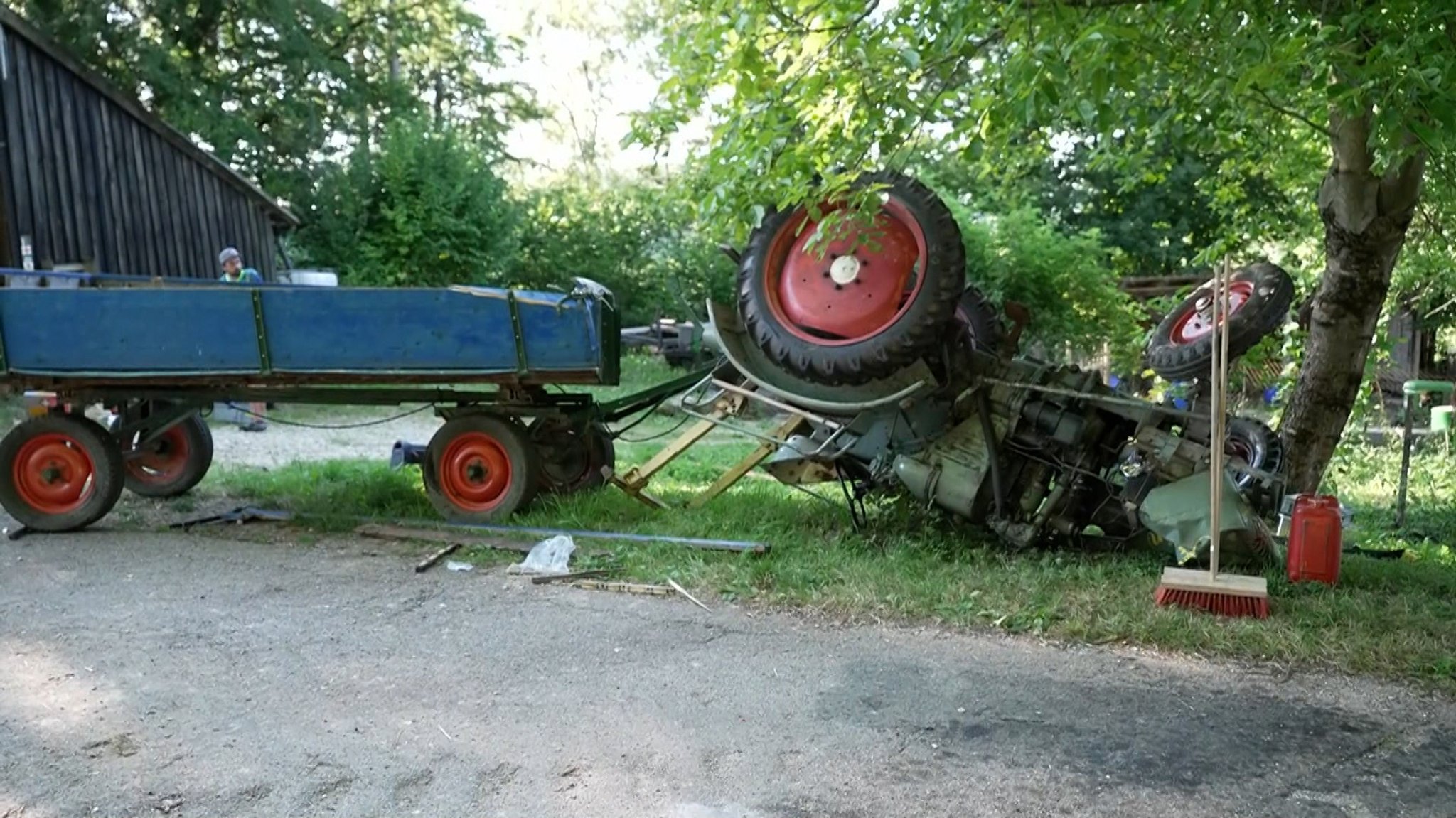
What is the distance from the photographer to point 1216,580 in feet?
17.3

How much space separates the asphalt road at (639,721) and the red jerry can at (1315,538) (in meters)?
1.07

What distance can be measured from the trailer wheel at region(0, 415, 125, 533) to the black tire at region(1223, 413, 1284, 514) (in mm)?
7287

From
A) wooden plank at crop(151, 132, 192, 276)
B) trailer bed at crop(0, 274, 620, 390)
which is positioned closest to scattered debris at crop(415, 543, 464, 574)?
trailer bed at crop(0, 274, 620, 390)

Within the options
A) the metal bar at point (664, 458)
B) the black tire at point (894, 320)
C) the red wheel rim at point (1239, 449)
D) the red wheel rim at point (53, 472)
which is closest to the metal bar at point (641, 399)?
the metal bar at point (664, 458)

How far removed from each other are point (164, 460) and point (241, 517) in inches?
62.8

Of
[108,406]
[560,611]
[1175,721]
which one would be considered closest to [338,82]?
[108,406]

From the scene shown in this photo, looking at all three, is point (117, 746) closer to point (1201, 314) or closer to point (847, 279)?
point (847, 279)

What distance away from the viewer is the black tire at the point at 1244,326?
21.6ft

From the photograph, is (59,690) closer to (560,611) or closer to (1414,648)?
(560,611)

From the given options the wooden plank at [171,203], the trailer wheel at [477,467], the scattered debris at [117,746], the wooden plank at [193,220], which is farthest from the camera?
the wooden plank at [193,220]

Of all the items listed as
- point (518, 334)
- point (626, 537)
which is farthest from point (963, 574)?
point (518, 334)

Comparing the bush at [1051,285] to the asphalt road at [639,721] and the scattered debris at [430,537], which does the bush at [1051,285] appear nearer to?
the scattered debris at [430,537]

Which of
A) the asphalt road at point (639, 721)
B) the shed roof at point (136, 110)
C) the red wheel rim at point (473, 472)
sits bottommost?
the asphalt road at point (639, 721)

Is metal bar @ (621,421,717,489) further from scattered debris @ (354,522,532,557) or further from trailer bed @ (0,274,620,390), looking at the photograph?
scattered debris @ (354,522,532,557)
